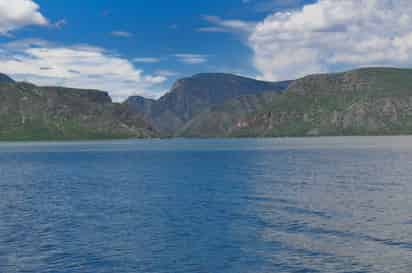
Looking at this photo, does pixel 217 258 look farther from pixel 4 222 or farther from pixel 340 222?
pixel 4 222

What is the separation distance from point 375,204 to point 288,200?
13483 mm

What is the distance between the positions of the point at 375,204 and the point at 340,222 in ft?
48.1

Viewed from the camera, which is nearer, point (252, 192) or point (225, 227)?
point (225, 227)

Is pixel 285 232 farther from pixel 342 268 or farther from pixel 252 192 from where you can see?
pixel 252 192

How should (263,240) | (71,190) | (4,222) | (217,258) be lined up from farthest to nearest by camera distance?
(71,190) < (4,222) < (263,240) < (217,258)

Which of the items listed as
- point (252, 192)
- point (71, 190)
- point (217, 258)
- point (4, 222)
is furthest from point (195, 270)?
point (71, 190)

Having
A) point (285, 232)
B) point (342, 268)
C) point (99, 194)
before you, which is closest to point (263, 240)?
point (285, 232)

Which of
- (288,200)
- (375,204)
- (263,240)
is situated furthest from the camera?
(288,200)

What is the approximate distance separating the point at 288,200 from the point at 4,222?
42812 millimetres

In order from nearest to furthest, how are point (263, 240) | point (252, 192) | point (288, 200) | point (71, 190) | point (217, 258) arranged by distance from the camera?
point (217, 258) < point (263, 240) < point (288, 200) < point (252, 192) < point (71, 190)

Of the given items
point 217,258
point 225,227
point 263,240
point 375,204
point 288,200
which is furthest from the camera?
point 288,200

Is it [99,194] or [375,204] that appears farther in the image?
[99,194]

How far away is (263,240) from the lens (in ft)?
172

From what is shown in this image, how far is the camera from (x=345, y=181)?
10488 centimetres
